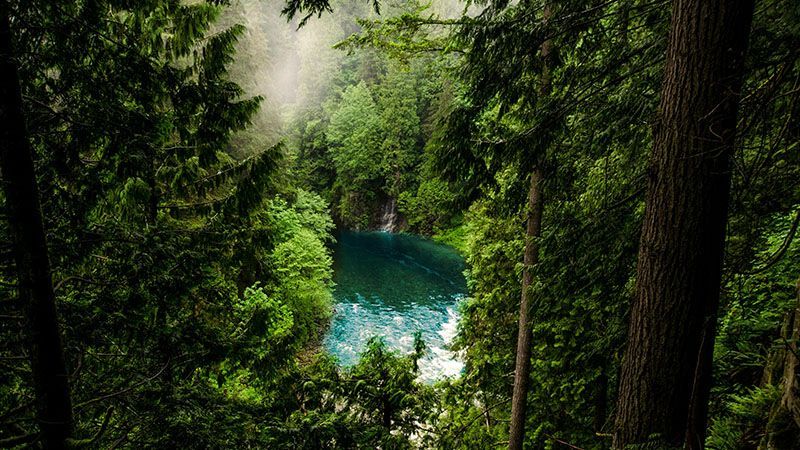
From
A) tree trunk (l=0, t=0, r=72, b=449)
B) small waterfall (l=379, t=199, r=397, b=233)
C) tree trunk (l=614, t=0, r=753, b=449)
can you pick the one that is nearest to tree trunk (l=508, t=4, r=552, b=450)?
tree trunk (l=614, t=0, r=753, b=449)

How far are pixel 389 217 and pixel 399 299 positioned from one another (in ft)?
69.8

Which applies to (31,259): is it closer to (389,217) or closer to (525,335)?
(525,335)

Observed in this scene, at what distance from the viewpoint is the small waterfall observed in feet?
139

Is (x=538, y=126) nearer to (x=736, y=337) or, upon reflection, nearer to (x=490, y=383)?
(x=736, y=337)

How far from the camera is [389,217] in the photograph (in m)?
42.9

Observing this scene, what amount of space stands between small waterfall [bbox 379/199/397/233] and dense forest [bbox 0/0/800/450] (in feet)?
118

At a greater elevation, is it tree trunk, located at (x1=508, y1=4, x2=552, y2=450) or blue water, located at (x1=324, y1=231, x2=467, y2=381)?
tree trunk, located at (x1=508, y1=4, x2=552, y2=450)

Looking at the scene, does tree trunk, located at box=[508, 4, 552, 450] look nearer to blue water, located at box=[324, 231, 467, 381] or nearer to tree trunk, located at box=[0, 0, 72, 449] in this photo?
blue water, located at box=[324, 231, 467, 381]

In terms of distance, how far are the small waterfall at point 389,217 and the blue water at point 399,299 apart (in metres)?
6.52

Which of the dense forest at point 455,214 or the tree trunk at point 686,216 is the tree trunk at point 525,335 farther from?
the tree trunk at point 686,216

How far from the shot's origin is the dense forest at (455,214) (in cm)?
210

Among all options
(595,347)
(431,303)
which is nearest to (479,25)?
(595,347)

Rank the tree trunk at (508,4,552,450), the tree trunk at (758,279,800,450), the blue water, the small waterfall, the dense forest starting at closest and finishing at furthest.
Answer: the tree trunk at (758,279,800,450) < the dense forest < the tree trunk at (508,4,552,450) < the blue water < the small waterfall

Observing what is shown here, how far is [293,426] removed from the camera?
3.58 meters
